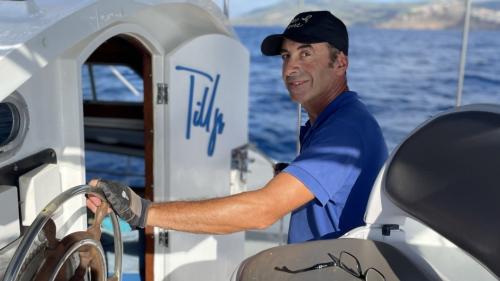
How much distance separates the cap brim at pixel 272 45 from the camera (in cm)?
203

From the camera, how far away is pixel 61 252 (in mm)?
1286

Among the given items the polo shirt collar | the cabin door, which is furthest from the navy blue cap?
the cabin door

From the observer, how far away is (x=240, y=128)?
3.12 metres

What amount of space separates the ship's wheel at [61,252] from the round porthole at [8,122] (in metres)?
0.35

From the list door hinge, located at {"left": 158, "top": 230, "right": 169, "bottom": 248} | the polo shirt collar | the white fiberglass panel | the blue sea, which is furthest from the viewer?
the blue sea

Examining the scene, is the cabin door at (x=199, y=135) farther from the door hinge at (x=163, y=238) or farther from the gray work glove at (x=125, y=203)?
the gray work glove at (x=125, y=203)

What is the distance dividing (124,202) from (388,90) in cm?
1579

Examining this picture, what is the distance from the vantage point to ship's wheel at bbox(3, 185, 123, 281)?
44.1 inches

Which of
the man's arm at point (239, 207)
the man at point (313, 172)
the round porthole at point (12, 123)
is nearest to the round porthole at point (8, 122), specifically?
the round porthole at point (12, 123)

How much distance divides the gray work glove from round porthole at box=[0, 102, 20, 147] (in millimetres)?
398

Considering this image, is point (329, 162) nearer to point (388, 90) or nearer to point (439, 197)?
point (439, 197)

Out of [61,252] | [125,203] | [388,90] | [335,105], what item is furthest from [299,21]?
[388,90]

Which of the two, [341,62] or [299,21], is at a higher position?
[299,21]

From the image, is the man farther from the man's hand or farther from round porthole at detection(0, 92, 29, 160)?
round porthole at detection(0, 92, 29, 160)
